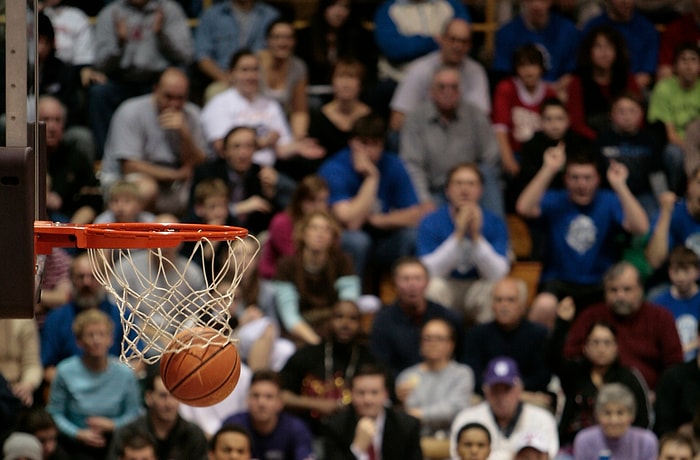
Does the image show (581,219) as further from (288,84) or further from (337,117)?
(288,84)

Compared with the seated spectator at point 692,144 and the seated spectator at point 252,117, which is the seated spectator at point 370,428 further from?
the seated spectator at point 692,144

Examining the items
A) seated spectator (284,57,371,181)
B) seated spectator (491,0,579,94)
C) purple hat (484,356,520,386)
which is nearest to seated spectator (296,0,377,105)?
seated spectator (284,57,371,181)

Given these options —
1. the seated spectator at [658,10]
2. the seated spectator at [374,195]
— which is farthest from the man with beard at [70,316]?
the seated spectator at [658,10]

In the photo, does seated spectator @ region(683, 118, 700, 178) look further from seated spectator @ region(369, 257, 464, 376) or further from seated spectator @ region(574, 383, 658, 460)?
seated spectator @ region(574, 383, 658, 460)

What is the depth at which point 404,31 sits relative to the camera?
35.7ft

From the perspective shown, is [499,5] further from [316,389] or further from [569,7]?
[316,389]

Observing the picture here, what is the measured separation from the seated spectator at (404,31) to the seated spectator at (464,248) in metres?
1.54

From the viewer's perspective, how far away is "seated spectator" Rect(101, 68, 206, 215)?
9.88 metres

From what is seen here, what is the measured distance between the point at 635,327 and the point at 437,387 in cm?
131

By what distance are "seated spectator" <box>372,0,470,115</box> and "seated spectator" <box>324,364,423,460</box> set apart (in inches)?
123

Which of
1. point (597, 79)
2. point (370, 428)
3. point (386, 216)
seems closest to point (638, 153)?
point (597, 79)

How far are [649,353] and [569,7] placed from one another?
3.66m

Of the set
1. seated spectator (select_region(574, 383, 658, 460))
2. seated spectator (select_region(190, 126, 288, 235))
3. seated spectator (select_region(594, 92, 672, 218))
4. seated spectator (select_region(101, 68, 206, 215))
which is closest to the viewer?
seated spectator (select_region(574, 383, 658, 460))

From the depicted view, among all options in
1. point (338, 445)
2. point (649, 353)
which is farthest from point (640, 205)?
point (338, 445)
